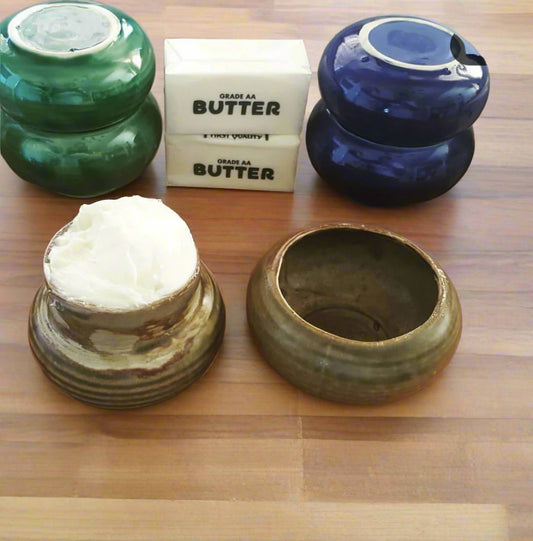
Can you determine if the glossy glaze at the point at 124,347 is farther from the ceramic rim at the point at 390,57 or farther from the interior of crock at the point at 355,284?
the ceramic rim at the point at 390,57

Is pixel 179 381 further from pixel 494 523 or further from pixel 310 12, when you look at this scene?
pixel 310 12

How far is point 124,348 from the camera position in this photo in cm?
49

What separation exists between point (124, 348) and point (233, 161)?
259 mm

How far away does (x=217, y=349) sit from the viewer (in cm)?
54

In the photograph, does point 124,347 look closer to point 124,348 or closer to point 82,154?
point 124,348

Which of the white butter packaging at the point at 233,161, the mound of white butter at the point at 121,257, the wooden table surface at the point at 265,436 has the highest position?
the mound of white butter at the point at 121,257

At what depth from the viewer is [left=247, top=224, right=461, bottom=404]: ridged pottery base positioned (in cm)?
49

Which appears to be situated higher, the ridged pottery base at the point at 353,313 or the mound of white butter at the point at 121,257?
the mound of white butter at the point at 121,257

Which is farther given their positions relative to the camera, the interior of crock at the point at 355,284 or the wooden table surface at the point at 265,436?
the interior of crock at the point at 355,284

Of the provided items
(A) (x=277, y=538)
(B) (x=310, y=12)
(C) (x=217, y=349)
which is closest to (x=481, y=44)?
(B) (x=310, y=12)

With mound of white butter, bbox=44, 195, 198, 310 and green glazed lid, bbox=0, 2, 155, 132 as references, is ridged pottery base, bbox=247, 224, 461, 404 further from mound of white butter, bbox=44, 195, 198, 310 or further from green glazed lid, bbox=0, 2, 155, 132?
green glazed lid, bbox=0, 2, 155, 132

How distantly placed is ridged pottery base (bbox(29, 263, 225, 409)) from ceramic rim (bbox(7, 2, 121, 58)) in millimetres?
208

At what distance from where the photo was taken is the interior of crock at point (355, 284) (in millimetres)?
583

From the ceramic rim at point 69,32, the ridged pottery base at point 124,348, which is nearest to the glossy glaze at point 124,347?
the ridged pottery base at point 124,348
